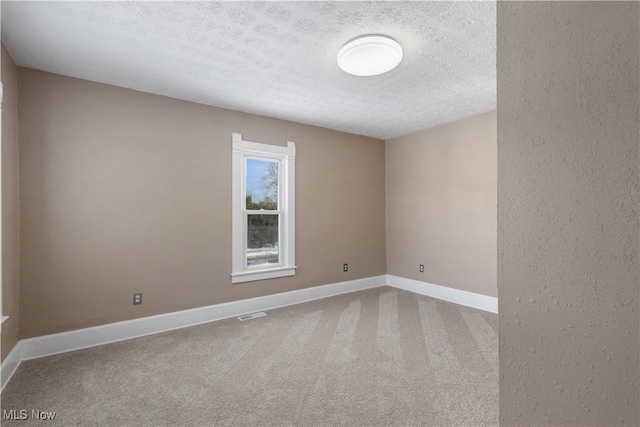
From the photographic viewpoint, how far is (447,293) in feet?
14.6

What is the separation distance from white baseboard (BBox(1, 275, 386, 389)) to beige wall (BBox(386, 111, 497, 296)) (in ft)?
5.20

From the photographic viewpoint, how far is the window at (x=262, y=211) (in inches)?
152

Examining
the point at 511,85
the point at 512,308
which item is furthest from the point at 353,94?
the point at 512,308

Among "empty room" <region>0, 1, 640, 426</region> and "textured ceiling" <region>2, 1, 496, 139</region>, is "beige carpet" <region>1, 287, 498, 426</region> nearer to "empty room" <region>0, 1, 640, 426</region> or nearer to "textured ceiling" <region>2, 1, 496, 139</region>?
"empty room" <region>0, 1, 640, 426</region>

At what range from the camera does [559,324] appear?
72cm

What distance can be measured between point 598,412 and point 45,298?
374 centimetres

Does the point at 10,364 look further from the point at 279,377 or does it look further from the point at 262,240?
the point at 262,240

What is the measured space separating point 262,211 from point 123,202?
5.17ft

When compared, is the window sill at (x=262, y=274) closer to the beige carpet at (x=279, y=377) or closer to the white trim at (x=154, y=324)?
the white trim at (x=154, y=324)

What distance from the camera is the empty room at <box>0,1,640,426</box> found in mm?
695

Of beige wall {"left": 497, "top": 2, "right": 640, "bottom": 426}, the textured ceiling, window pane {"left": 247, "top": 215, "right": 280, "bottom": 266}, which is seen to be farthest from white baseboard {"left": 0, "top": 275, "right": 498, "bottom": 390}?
beige wall {"left": 497, "top": 2, "right": 640, "bottom": 426}

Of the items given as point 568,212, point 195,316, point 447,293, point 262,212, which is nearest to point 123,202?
point 195,316

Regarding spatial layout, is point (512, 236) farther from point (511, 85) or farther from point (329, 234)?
point (329, 234)

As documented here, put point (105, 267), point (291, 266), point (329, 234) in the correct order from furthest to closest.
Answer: point (329, 234) → point (291, 266) → point (105, 267)
